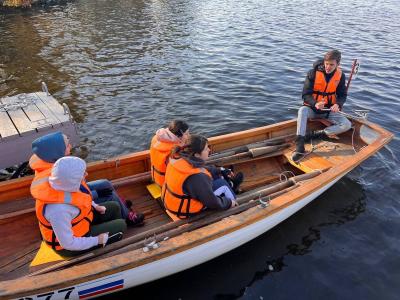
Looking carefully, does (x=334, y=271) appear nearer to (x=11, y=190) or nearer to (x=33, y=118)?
(x=11, y=190)

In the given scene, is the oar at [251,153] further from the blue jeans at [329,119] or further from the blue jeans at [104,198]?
the blue jeans at [104,198]

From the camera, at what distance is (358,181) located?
759 centimetres

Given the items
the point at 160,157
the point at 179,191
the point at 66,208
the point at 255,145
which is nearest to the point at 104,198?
the point at 160,157

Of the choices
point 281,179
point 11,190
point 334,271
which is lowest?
point 334,271

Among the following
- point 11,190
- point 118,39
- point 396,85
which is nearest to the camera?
point 11,190

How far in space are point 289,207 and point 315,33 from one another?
1516 cm

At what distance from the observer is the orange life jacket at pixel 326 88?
7480 millimetres

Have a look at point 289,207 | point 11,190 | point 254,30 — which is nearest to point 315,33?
point 254,30

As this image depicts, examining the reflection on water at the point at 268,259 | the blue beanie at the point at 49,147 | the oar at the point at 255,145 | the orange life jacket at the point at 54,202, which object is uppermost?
the blue beanie at the point at 49,147

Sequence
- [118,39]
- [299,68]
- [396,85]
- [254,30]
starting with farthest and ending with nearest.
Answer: [254,30]
[118,39]
[299,68]
[396,85]

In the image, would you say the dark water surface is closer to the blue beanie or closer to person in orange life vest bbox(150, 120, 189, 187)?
person in orange life vest bbox(150, 120, 189, 187)

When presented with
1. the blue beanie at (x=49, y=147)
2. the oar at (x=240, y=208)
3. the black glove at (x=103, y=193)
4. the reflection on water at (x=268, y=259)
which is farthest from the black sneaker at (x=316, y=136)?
the blue beanie at (x=49, y=147)

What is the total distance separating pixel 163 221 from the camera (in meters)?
5.56

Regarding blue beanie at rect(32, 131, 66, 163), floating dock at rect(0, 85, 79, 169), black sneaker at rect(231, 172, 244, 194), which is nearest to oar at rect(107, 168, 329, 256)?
black sneaker at rect(231, 172, 244, 194)
